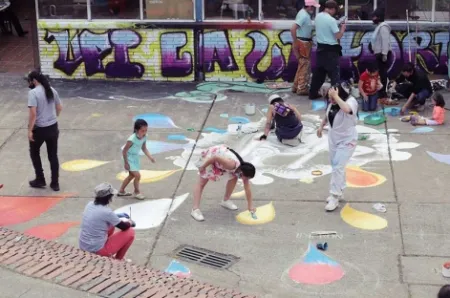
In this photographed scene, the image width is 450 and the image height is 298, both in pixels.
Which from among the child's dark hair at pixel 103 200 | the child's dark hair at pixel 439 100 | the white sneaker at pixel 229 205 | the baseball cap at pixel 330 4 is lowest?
the white sneaker at pixel 229 205

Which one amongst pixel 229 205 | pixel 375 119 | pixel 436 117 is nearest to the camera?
pixel 229 205

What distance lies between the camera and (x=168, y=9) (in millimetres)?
14188

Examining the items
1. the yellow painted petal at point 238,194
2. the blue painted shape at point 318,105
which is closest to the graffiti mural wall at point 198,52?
the blue painted shape at point 318,105

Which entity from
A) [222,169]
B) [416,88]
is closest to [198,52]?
[416,88]

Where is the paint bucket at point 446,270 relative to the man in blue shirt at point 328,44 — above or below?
below

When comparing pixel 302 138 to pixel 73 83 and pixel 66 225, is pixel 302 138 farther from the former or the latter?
pixel 73 83

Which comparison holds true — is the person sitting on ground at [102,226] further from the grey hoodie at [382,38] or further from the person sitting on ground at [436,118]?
the grey hoodie at [382,38]

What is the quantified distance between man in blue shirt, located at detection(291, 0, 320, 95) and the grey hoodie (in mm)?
1084

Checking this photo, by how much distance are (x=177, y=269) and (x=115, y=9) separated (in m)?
7.92

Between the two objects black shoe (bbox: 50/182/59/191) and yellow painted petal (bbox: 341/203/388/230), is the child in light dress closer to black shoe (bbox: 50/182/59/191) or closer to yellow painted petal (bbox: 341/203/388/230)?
black shoe (bbox: 50/182/59/191)

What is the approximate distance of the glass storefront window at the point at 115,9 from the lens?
46.6 ft

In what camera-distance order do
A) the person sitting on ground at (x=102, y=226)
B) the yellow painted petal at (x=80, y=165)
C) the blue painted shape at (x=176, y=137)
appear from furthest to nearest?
the blue painted shape at (x=176, y=137)
the yellow painted petal at (x=80, y=165)
the person sitting on ground at (x=102, y=226)

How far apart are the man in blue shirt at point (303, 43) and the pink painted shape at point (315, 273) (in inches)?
251

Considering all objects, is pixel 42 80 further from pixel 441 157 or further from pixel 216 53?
pixel 216 53
